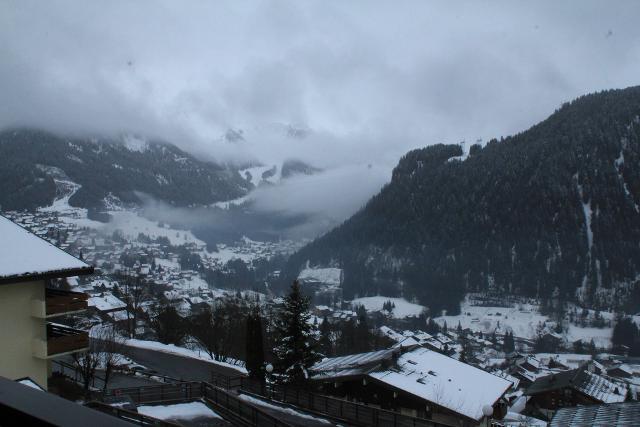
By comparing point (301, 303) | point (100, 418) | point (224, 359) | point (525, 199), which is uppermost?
point (525, 199)

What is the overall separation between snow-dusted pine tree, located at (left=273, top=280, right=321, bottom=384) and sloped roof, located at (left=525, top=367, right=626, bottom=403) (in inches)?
1408

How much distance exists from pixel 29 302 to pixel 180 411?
15.4 ft

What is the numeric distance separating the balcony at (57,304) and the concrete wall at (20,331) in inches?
7.7

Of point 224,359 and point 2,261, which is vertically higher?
point 2,261

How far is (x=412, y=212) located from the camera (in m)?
193

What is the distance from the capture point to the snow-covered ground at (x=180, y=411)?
1303 centimetres

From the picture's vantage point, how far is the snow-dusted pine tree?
20.1 meters

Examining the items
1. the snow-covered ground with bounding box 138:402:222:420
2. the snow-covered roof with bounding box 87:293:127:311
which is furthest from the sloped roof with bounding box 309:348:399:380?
the snow-covered roof with bounding box 87:293:127:311

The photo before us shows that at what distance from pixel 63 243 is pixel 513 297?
132 meters

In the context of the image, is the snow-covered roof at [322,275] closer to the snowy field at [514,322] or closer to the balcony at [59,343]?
the snowy field at [514,322]

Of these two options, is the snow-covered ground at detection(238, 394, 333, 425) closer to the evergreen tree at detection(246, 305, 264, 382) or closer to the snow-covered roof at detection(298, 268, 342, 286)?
the evergreen tree at detection(246, 305, 264, 382)

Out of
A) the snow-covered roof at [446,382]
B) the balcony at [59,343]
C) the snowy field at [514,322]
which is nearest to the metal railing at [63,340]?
the balcony at [59,343]

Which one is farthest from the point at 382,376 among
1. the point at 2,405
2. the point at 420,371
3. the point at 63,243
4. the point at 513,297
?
the point at 63,243

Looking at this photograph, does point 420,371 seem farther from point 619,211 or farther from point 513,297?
point 619,211
